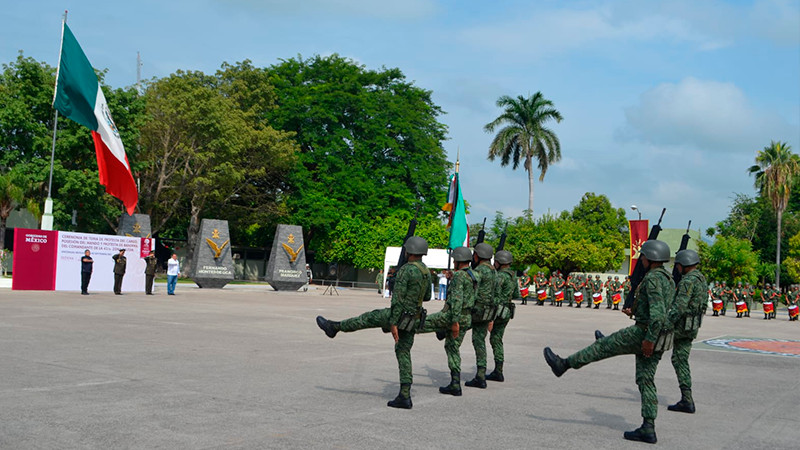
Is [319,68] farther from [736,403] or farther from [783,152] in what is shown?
[736,403]

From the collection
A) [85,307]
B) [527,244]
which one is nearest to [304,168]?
[527,244]

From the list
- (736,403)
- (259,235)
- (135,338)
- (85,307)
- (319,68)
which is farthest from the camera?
(259,235)

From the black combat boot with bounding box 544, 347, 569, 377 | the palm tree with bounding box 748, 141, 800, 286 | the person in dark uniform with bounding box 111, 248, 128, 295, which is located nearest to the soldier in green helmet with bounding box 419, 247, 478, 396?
the black combat boot with bounding box 544, 347, 569, 377

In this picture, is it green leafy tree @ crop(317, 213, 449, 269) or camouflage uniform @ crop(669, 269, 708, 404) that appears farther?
green leafy tree @ crop(317, 213, 449, 269)

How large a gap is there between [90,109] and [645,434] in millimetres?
22803

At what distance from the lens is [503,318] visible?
990 cm

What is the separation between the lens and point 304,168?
49.3m

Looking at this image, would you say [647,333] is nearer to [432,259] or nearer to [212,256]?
[212,256]

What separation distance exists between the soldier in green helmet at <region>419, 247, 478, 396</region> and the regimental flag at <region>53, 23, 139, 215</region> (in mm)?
18798

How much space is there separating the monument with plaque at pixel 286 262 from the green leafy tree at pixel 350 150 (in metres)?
9.01

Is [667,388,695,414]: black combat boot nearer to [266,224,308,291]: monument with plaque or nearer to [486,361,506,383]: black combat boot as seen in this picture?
[486,361,506,383]: black combat boot

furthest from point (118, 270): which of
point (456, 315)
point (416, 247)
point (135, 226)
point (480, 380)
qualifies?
point (416, 247)

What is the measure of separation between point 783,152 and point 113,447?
2410 inches

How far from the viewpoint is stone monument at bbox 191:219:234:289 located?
3631 centimetres
